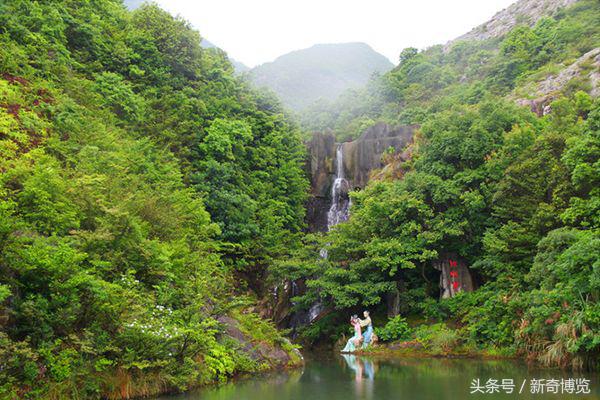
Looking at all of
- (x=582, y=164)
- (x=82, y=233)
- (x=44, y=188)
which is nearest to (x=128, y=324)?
(x=82, y=233)

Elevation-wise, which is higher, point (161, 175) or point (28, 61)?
point (28, 61)

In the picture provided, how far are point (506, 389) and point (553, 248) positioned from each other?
235 inches

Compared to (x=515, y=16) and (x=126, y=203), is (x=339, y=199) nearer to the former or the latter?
(x=126, y=203)

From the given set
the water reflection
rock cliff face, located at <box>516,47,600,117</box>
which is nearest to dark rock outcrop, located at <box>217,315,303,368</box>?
the water reflection

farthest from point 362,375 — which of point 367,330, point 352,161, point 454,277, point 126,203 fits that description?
point 352,161

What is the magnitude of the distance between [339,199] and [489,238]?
12067 mm

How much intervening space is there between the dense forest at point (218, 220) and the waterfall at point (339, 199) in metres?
1.97

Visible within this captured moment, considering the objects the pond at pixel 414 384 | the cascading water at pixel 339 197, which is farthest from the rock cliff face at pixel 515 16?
the pond at pixel 414 384

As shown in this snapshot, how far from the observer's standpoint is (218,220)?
2198cm

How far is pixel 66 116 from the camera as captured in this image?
48.3 ft

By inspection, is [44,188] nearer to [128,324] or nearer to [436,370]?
[128,324]

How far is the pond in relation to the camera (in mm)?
8852

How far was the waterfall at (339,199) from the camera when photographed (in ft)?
92.5

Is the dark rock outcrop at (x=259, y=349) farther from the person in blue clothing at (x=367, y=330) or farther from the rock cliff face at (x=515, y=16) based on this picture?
the rock cliff face at (x=515, y=16)
